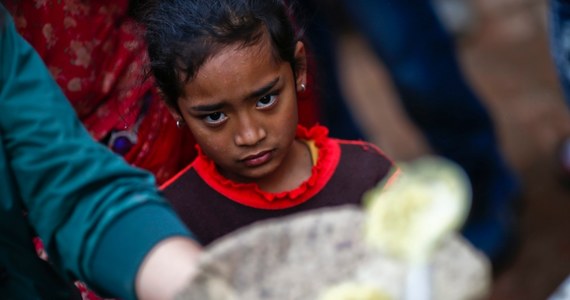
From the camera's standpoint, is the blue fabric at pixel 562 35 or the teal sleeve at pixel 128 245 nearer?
the teal sleeve at pixel 128 245

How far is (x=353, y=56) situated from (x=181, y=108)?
276cm

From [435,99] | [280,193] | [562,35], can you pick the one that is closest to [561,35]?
[562,35]

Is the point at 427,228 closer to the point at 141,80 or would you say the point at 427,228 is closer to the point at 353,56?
the point at 141,80

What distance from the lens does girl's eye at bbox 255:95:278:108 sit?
1.74 meters

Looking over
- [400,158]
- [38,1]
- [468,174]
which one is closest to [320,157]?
[38,1]

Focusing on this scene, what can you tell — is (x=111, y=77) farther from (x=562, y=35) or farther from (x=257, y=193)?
(x=562, y=35)

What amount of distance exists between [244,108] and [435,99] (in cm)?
135

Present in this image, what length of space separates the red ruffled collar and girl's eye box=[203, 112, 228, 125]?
155 mm

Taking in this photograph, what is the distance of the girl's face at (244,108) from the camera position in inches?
67.8

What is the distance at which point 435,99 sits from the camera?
9.68 feet

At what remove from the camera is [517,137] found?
370cm

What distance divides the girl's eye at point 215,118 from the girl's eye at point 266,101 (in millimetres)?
68

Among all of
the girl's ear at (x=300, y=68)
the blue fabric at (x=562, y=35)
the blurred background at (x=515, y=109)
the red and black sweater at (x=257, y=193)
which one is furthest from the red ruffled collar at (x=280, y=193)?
the blurred background at (x=515, y=109)

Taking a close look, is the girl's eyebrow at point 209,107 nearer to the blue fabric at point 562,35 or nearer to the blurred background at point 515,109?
the blue fabric at point 562,35
